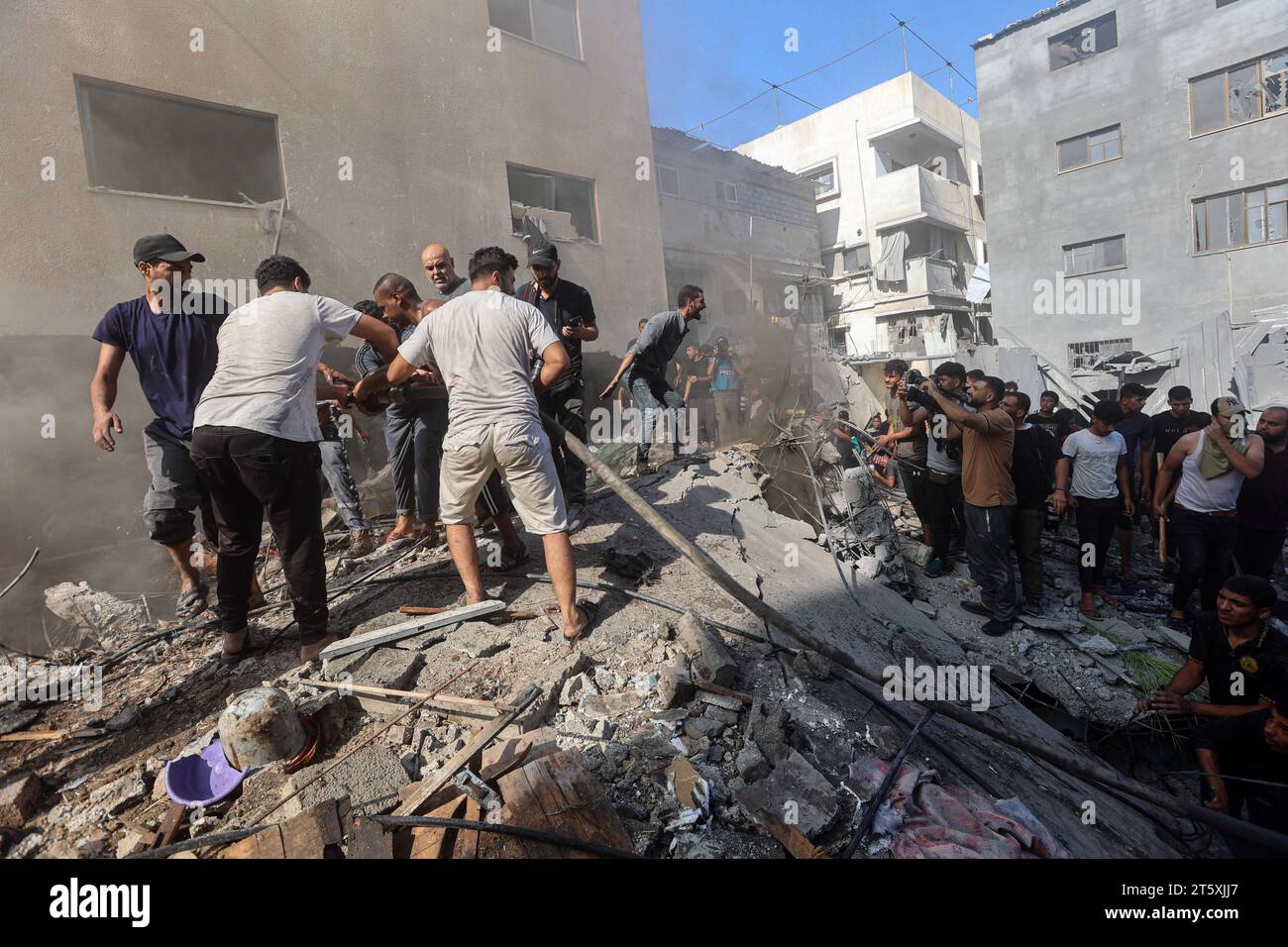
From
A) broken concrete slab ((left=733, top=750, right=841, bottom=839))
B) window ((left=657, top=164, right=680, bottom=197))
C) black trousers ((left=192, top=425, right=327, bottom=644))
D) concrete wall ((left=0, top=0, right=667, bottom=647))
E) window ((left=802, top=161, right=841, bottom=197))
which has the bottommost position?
broken concrete slab ((left=733, top=750, right=841, bottom=839))

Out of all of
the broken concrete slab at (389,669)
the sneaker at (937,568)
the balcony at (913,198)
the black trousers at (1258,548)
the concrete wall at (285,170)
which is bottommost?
the sneaker at (937,568)

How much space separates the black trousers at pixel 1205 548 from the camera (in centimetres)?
471

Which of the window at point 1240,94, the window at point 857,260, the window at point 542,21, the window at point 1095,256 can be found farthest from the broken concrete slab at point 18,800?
the window at point 857,260

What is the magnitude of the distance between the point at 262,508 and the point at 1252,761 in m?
5.34

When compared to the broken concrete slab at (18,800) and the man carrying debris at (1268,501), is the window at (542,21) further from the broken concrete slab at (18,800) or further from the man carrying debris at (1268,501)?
the man carrying debris at (1268,501)

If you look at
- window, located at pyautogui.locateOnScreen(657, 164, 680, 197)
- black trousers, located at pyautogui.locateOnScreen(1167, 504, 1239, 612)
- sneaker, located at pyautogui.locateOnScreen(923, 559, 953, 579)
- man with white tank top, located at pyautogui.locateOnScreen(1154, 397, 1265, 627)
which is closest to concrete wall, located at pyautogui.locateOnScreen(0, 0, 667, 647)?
window, located at pyautogui.locateOnScreen(657, 164, 680, 197)

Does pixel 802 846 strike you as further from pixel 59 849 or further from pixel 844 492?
pixel 844 492

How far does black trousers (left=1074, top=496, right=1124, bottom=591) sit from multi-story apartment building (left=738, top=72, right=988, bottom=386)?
16.0 m

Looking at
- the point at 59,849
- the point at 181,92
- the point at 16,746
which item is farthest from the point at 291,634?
the point at 181,92

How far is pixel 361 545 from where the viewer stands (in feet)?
14.4

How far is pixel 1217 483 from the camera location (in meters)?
4.63

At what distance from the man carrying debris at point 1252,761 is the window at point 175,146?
914 centimetres

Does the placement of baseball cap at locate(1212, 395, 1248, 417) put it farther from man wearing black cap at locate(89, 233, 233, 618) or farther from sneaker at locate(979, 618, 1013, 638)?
man wearing black cap at locate(89, 233, 233, 618)

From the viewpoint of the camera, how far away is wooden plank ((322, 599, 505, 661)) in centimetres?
278
